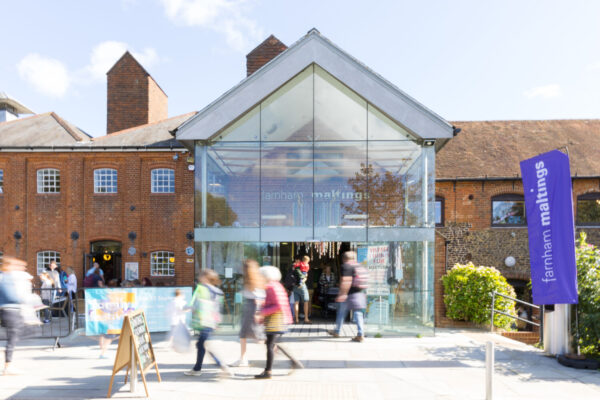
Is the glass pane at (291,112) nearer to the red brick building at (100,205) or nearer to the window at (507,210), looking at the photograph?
the red brick building at (100,205)

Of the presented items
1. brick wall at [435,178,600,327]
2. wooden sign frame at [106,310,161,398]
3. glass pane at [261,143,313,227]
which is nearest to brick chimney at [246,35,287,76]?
glass pane at [261,143,313,227]

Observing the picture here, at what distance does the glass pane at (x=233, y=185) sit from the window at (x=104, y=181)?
743cm

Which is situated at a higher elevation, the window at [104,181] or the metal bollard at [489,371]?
the window at [104,181]

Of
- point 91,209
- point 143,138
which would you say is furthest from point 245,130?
point 91,209

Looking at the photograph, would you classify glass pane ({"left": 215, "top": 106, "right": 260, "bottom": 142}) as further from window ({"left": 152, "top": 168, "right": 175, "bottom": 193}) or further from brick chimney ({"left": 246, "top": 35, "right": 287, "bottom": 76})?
window ({"left": 152, "top": 168, "right": 175, "bottom": 193})

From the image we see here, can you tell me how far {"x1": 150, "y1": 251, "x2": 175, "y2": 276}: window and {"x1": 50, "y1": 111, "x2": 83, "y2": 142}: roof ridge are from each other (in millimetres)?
5671

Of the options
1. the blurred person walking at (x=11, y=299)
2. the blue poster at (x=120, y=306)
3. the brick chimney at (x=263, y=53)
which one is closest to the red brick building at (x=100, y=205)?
the brick chimney at (x=263, y=53)

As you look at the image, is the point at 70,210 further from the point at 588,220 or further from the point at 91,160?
the point at 588,220

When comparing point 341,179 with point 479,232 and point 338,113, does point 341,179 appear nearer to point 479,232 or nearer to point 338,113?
point 338,113

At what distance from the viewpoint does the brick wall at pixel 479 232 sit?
1622 cm

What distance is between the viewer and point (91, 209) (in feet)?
52.9

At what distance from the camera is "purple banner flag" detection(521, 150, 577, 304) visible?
766 cm

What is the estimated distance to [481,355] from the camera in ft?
27.3

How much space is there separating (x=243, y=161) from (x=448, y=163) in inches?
397
